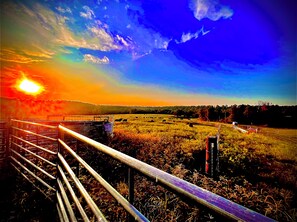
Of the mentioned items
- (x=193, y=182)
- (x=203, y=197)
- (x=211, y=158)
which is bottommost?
(x=193, y=182)

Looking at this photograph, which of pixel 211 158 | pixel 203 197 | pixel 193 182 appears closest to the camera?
pixel 203 197

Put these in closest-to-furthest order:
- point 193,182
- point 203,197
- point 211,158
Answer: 1. point 203,197
2. point 193,182
3. point 211,158

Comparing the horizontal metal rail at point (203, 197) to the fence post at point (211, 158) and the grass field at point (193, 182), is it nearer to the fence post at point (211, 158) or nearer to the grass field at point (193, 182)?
the grass field at point (193, 182)

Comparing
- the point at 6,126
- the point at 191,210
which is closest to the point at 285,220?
the point at 191,210

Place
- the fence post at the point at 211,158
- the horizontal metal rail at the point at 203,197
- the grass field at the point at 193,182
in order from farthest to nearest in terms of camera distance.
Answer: the fence post at the point at 211,158
the grass field at the point at 193,182
the horizontal metal rail at the point at 203,197

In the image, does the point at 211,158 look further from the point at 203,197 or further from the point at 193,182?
the point at 203,197

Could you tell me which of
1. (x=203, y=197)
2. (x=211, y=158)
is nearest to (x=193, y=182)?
(x=211, y=158)

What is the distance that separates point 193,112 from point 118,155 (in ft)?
281

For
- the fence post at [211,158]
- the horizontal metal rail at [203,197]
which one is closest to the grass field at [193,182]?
the horizontal metal rail at [203,197]

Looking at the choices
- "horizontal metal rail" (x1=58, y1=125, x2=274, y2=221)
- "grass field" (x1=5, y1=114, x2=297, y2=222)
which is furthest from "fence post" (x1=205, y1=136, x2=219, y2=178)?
"horizontal metal rail" (x1=58, y1=125, x2=274, y2=221)

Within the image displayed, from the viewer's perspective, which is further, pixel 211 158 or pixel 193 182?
pixel 211 158

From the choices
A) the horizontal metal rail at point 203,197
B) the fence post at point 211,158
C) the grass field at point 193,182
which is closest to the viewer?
the horizontal metal rail at point 203,197

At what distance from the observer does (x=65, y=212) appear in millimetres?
2473

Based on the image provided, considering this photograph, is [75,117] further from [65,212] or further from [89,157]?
[65,212]
